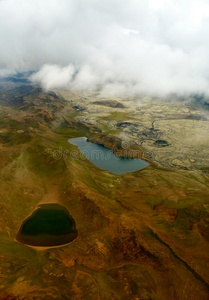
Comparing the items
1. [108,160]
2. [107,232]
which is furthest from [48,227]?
[108,160]

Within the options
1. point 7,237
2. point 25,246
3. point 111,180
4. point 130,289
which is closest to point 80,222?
point 25,246

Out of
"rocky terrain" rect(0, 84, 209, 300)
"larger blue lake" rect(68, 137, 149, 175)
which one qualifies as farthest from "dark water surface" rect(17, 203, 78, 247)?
"larger blue lake" rect(68, 137, 149, 175)

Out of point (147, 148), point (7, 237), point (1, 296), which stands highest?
point (1, 296)

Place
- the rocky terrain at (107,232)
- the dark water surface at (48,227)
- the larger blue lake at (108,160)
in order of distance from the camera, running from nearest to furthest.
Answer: the rocky terrain at (107,232)
the dark water surface at (48,227)
the larger blue lake at (108,160)

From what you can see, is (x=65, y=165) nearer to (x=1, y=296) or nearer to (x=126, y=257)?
(x=126, y=257)

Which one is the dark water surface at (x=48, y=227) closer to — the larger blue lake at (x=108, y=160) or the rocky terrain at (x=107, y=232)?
the rocky terrain at (x=107, y=232)

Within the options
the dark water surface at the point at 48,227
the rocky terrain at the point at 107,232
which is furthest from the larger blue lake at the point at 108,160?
the dark water surface at the point at 48,227
